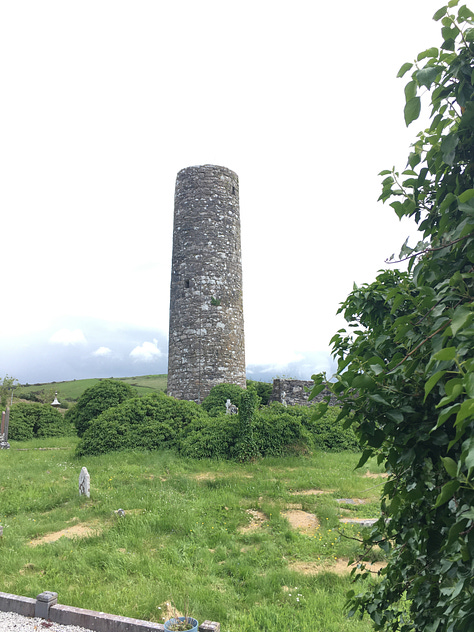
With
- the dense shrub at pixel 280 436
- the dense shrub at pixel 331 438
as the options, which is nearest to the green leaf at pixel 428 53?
the dense shrub at pixel 280 436

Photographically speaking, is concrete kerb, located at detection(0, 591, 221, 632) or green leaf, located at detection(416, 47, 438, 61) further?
concrete kerb, located at detection(0, 591, 221, 632)

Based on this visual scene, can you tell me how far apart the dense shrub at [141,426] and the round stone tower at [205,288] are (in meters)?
3.12

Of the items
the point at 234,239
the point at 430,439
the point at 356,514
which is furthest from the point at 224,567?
the point at 234,239

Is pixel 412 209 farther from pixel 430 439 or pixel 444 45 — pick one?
pixel 430 439

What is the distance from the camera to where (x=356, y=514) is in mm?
7684

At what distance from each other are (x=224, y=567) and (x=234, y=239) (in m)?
14.8

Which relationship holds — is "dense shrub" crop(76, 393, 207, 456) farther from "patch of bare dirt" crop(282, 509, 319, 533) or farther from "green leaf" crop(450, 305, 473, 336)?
"green leaf" crop(450, 305, 473, 336)

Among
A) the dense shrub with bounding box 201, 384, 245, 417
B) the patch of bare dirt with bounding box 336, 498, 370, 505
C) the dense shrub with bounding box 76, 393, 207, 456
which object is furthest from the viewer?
the dense shrub with bounding box 201, 384, 245, 417

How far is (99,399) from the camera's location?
60.3 ft

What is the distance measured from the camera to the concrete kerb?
4.09 meters

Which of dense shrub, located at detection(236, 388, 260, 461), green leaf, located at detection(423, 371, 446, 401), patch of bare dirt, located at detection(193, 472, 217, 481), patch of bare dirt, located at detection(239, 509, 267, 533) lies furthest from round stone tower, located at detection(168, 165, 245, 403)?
green leaf, located at detection(423, 371, 446, 401)

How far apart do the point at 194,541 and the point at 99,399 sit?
13.3m

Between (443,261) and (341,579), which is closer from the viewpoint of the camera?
(443,261)

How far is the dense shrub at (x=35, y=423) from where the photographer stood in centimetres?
1977
